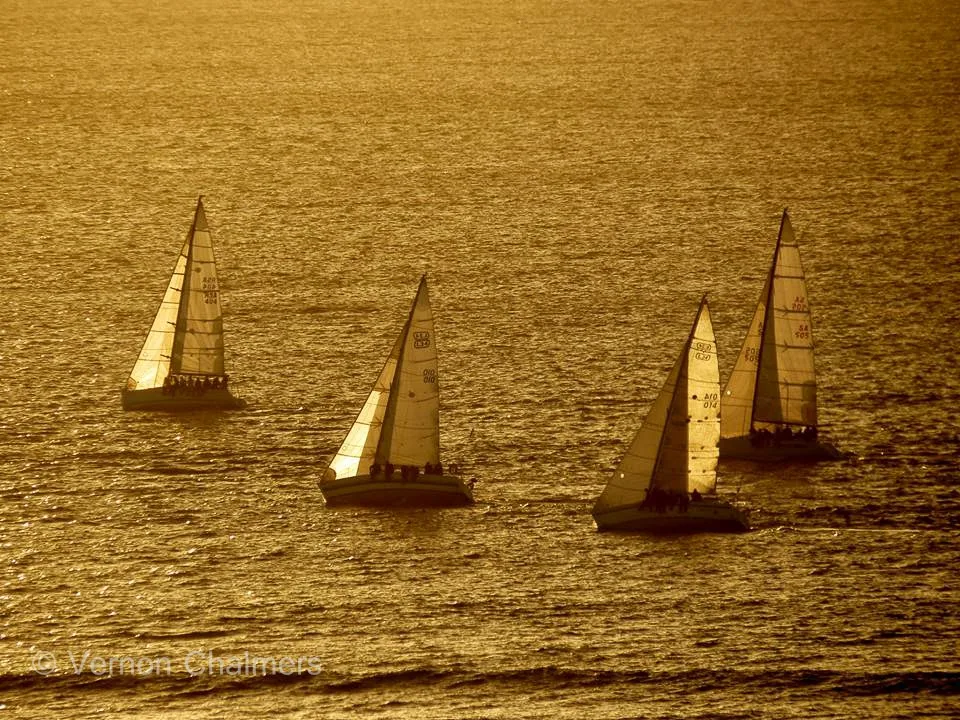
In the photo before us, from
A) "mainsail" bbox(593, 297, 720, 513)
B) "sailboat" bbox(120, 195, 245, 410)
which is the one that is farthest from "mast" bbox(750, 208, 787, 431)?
"sailboat" bbox(120, 195, 245, 410)

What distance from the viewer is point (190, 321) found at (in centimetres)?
12925

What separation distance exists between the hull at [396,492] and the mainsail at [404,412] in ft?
3.61

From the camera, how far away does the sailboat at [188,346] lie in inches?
5069

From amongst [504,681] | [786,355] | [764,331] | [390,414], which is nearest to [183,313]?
[390,414]

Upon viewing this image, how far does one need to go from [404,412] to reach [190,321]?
23032 mm

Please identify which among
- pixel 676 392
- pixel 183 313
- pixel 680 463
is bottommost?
pixel 680 463

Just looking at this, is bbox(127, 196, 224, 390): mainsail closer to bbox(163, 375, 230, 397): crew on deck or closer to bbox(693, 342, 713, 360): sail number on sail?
bbox(163, 375, 230, 397): crew on deck

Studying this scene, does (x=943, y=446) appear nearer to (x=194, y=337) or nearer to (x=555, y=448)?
(x=555, y=448)

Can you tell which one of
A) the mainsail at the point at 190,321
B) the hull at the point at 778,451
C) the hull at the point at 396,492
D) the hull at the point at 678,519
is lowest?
the hull at the point at 678,519

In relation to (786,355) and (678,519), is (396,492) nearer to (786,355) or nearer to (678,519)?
(678,519)

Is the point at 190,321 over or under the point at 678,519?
over

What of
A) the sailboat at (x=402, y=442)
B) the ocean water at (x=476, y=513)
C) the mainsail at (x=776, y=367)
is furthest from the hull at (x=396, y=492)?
the mainsail at (x=776, y=367)

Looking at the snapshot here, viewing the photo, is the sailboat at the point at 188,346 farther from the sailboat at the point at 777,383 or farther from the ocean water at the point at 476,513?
the sailboat at the point at 777,383

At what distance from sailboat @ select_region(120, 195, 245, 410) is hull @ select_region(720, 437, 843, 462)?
99.3 ft
